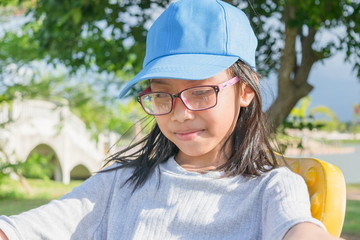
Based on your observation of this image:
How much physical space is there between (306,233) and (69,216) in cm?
81

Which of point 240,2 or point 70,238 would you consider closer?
point 70,238

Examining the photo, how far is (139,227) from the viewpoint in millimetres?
1539

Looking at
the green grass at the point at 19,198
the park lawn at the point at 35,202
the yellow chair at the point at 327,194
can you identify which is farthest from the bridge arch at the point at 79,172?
the yellow chair at the point at 327,194

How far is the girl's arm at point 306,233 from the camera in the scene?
3.65 ft

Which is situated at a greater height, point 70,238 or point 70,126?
point 70,238

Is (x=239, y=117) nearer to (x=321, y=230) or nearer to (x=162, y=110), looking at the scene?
(x=162, y=110)


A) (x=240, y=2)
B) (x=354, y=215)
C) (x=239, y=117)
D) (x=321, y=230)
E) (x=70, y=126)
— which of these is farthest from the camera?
(x=70, y=126)

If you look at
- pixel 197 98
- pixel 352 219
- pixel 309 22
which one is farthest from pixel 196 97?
pixel 352 219

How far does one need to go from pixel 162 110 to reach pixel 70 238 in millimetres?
540

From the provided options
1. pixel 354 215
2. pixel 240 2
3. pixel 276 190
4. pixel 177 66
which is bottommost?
pixel 354 215

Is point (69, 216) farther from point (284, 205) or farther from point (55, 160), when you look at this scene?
point (55, 160)

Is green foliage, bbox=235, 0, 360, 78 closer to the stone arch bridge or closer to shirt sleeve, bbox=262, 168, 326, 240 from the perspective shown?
shirt sleeve, bbox=262, 168, 326, 240

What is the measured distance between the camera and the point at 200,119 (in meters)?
1.45

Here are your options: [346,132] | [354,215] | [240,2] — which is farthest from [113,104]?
[346,132]
